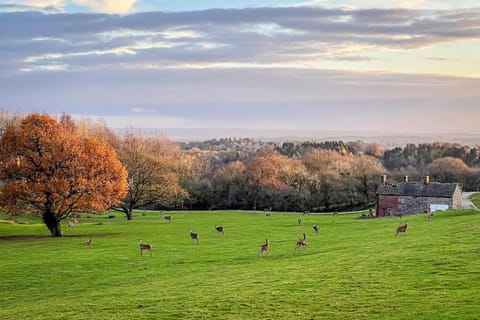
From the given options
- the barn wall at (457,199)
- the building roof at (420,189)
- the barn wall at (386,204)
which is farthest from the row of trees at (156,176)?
the barn wall at (457,199)

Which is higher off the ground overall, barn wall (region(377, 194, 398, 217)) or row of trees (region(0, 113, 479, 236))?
row of trees (region(0, 113, 479, 236))

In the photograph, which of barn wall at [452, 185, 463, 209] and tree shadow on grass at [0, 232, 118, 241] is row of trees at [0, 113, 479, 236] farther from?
barn wall at [452, 185, 463, 209]

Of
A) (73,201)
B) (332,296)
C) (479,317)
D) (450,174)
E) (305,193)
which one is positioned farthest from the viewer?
(450,174)

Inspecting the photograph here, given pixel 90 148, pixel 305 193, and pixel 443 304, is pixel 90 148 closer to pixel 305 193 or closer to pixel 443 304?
pixel 443 304

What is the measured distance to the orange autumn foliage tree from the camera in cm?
5775

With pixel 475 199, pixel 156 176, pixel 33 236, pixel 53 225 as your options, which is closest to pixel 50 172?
pixel 53 225

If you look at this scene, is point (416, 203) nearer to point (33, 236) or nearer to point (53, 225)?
point (53, 225)

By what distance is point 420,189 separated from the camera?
82125mm

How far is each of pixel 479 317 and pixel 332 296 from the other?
6171 millimetres

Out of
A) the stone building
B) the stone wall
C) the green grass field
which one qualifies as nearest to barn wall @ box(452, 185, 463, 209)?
the stone building

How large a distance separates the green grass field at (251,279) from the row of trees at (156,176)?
9.67 meters

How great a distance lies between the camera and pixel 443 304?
Answer: 19.1m

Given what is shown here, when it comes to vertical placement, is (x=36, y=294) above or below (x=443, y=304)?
below

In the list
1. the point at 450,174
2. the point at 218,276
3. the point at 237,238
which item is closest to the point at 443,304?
the point at 218,276
